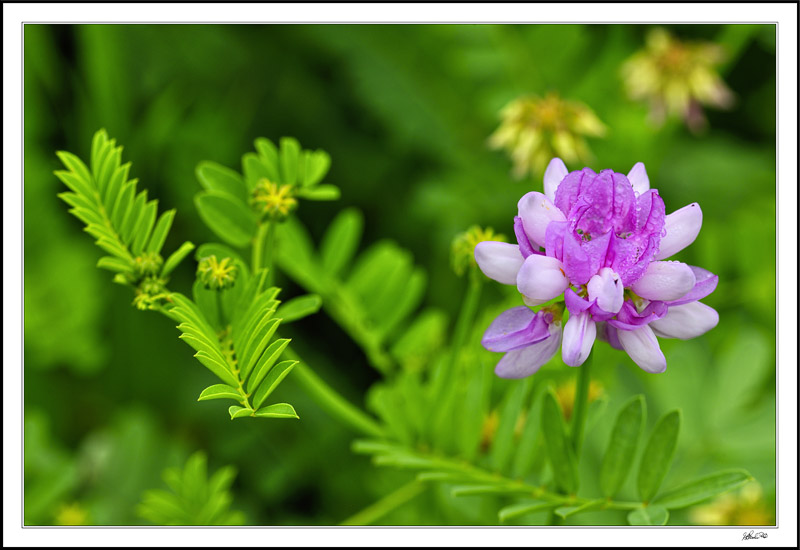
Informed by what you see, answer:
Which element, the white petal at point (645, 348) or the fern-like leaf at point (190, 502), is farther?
the fern-like leaf at point (190, 502)

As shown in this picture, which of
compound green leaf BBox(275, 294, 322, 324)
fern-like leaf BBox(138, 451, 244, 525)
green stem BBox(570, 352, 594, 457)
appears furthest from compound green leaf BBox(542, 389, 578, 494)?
fern-like leaf BBox(138, 451, 244, 525)

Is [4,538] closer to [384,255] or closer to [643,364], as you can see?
[384,255]

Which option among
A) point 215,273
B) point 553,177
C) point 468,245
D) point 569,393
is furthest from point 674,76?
point 215,273

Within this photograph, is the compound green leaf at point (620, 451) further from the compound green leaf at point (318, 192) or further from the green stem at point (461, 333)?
the compound green leaf at point (318, 192)

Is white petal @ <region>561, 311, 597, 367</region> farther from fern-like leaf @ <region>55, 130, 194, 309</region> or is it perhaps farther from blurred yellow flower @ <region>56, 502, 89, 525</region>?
blurred yellow flower @ <region>56, 502, 89, 525</region>

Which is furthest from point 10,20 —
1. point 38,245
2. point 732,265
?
point 732,265

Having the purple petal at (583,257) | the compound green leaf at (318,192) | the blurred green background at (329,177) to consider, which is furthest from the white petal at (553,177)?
the blurred green background at (329,177)

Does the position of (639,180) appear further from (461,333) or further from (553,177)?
(461,333)

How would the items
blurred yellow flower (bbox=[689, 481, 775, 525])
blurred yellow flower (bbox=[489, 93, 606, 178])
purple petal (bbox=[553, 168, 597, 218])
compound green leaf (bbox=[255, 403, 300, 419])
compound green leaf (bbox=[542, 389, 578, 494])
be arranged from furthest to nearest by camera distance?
blurred yellow flower (bbox=[489, 93, 606, 178]) → blurred yellow flower (bbox=[689, 481, 775, 525]) → compound green leaf (bbox=[542, 389, 578, 494]) → purple petal (bbox=[553, 168, 597, 218]) → compound green leaf (bbox=[255, 403, 300, 419])
